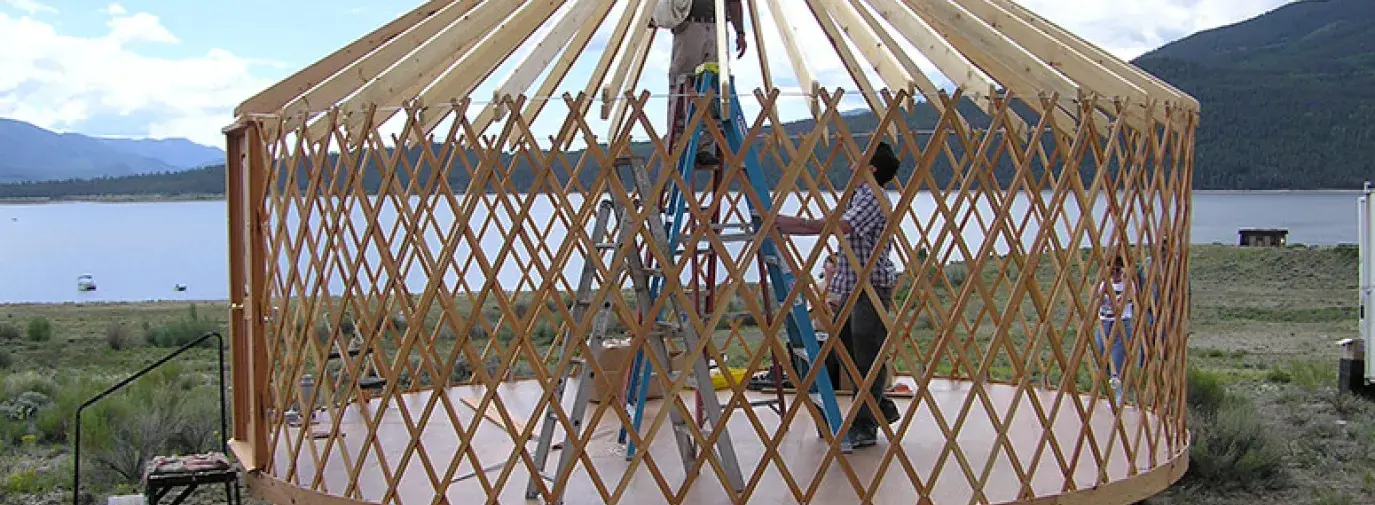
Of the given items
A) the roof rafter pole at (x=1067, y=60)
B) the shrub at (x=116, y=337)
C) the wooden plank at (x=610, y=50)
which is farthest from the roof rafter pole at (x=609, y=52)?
the shrub at (x=116, y=337)

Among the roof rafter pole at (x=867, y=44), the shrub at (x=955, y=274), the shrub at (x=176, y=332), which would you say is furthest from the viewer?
the shrub at (x=955, y=274)

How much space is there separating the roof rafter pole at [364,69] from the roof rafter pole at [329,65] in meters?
0.05

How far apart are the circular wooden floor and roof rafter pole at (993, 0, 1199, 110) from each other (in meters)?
1.02

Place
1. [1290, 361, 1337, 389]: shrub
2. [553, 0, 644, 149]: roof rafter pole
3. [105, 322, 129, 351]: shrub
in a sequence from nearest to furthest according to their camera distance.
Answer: [553, 0, 644, 149]: roof rafter pole → [1290, 361, 1337, 389]: shrub → [105, 322, 129, 351]: shrub

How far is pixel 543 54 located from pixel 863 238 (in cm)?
122

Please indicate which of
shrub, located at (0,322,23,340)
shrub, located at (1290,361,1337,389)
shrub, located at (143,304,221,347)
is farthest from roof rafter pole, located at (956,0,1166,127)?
shrub, located at (0,322,23,340)

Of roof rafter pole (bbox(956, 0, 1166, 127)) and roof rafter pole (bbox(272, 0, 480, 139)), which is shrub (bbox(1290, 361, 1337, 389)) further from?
roof rafter pole (bbox(272, 0, 480, 139))

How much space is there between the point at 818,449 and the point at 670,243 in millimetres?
917

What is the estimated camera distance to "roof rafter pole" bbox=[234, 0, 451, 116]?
395 cm

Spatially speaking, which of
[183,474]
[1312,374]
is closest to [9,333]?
[183,474]

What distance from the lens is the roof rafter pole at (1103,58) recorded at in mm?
4012

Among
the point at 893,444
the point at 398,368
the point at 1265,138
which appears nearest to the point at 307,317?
the point at 398,368

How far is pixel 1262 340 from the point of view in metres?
10.5

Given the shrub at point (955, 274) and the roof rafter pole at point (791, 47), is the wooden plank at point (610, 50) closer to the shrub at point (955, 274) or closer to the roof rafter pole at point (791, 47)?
the roof rafter pole at point (791, 47)
